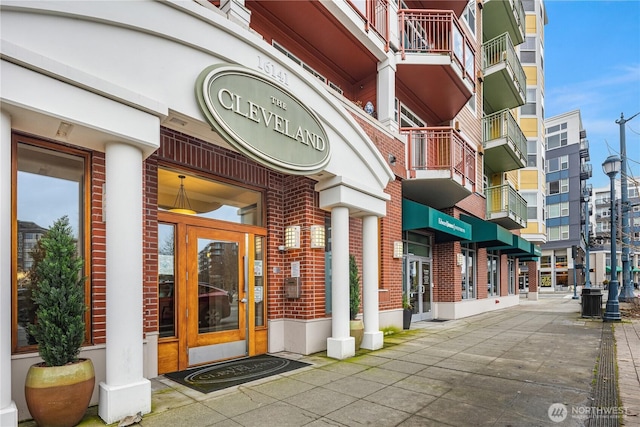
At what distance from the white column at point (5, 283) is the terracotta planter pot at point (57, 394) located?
242mm

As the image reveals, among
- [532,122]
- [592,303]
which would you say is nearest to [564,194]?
[532,122]

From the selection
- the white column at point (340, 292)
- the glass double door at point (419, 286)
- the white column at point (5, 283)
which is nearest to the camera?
the white column at point (5, 283)

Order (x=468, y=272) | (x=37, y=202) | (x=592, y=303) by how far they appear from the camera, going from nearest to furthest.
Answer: (x=37, y=202)
(x=592, y=303)
(x=468, y=272)

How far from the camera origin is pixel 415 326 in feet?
37.2

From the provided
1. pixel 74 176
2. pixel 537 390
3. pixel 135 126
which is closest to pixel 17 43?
pixel 135 126

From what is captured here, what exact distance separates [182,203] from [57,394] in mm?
3254

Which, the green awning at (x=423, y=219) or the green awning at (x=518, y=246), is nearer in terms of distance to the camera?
the green awning at (x=423, y=219)

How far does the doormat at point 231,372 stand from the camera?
530cm

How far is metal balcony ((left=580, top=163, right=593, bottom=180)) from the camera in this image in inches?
1710

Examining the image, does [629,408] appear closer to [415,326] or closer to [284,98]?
[284,98]

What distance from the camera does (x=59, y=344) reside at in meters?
3.83

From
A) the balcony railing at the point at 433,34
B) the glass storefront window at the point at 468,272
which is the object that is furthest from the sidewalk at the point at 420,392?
the balcony railing at the point at 433,34

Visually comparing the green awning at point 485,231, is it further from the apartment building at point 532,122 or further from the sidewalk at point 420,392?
the apartment building at point 532,122

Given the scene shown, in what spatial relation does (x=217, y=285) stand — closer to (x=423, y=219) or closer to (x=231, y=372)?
(x=231, y=372)
